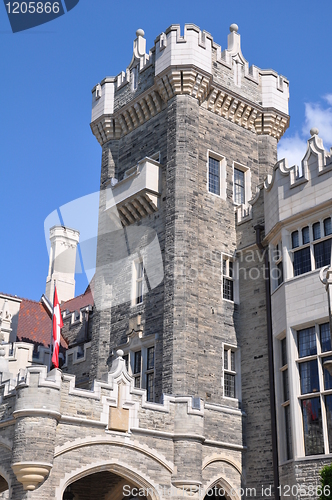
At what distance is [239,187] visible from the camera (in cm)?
2614

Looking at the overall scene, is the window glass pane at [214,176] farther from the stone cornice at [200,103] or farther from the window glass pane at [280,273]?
the window glass pane at [280,273]

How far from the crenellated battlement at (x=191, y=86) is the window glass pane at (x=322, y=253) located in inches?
333

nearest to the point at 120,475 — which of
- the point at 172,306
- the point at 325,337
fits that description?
the point at 172,306

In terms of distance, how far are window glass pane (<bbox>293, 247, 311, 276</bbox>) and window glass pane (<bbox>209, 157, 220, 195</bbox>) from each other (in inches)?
208

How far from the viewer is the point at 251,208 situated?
24.5 meters

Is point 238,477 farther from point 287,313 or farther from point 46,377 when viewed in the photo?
point 46,377

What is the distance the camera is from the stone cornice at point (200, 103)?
24750 millimetres

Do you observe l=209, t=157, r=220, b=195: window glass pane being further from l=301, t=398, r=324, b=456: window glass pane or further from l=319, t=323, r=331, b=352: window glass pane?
l=301, t=398, r=324, b=456: window glass pane

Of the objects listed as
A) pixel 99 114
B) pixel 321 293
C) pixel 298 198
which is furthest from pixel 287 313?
pixel 99 114

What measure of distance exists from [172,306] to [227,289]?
3.07 meters

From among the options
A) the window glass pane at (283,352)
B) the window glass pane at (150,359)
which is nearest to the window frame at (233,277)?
the window glass pane at (283,352)

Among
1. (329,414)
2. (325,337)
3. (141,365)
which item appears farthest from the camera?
(141,365)

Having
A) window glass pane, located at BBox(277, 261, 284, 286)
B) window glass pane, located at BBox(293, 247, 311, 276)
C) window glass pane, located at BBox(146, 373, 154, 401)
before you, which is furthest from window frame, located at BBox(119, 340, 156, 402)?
window glass pane, located at BBox(293, 247, 311, 276)

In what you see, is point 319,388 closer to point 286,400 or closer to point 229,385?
point 286,400
